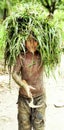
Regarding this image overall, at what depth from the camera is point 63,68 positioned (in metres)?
9.66

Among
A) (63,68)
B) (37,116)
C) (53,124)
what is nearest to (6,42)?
(37,116)

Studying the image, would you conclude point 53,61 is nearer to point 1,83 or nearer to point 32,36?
point 32,36

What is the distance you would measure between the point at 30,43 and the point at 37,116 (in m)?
0.86

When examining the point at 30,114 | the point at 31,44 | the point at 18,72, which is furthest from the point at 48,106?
the point at 31,44

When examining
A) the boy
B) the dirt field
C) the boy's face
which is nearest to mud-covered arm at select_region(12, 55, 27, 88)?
the boy

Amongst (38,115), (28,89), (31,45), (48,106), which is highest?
(31,45)

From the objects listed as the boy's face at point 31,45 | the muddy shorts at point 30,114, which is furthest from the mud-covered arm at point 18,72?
the muddy shorts at point 30,114

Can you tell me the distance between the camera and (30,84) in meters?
4.07

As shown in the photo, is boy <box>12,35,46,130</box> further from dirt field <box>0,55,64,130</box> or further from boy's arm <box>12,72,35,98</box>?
dirt field <box>0,55,64,130</box>

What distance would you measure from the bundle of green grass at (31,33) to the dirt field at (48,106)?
2.87ft

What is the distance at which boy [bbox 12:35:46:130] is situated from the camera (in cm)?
393

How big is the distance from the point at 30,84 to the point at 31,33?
58 centimetres

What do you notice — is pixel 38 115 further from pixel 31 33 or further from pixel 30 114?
pixel 31 33

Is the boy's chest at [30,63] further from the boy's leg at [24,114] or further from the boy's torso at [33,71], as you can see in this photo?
the boy's leg at [24,114]
